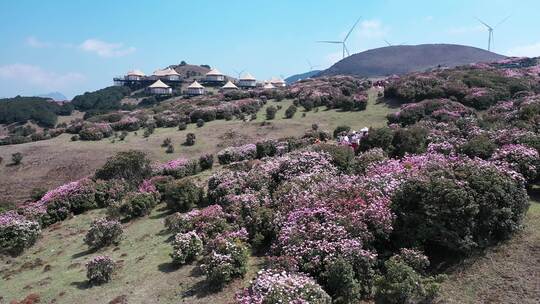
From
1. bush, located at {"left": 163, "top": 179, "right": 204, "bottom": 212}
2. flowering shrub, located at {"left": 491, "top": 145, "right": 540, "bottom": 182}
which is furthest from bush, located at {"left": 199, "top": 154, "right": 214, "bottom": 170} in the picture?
flowering shrub, located at {"left": 491, "top": 145, "right": 540, "bottom": 182}

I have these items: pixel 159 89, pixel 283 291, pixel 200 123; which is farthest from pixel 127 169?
pixel 159 89

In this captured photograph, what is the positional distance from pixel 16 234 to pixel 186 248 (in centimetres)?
1230

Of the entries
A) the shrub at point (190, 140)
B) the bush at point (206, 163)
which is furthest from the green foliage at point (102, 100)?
the bush at point (206, 163)

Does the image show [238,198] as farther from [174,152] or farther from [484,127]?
[174,152]

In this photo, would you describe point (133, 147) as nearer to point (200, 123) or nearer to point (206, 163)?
point (200, 123)

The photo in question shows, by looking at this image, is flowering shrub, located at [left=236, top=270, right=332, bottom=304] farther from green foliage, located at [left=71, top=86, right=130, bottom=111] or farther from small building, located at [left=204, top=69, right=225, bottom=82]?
small building, located at [left=204, top=69, right=225, bottom=82]

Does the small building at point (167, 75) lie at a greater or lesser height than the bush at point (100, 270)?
greater

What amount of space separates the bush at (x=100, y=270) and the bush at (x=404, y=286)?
31.5 feet

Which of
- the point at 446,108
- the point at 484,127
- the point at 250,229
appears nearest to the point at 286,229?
the point at 250,229

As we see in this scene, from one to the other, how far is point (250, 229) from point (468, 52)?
558 ft

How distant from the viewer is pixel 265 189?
22.5 metres

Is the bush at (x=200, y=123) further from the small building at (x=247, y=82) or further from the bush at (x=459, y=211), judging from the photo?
the small building at (x=247, y=82)

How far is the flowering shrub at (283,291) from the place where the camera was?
12.4 m

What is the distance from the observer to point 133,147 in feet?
157
